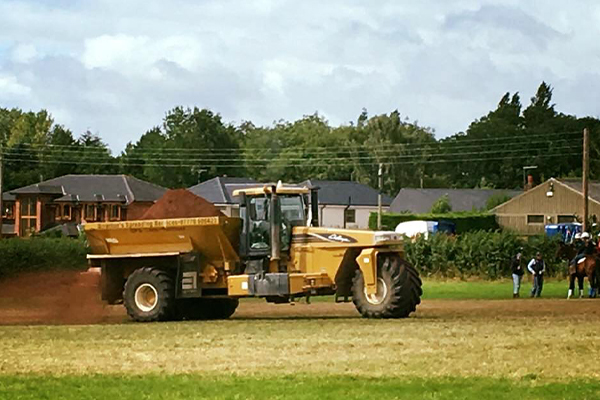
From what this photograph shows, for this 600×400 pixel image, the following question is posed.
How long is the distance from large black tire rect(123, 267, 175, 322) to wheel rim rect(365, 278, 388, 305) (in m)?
5.00

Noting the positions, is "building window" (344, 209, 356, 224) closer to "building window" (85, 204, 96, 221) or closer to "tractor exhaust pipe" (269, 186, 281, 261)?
"building window" (85, 204, 96, 221)

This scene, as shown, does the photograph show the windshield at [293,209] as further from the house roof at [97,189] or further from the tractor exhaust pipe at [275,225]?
the house roof at [97,189]

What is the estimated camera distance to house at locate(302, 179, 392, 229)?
4461 inches

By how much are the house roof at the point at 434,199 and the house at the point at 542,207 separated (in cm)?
754

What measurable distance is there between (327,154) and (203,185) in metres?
46.8

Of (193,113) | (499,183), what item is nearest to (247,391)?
(193,113)

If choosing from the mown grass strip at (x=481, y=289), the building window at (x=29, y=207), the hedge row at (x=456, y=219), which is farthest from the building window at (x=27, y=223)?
the mown grass strip at (x=481, y=289)

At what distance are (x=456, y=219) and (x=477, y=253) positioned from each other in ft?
115

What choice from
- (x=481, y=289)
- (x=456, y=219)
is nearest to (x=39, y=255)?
(x=481, y=289)

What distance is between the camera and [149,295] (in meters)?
29.6

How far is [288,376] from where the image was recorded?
54.4 ft

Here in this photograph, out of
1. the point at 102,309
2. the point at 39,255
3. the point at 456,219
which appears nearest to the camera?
the point at 102,309

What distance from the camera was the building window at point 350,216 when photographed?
114 meters

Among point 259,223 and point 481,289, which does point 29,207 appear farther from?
point 259,223
